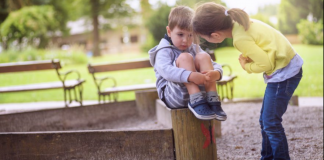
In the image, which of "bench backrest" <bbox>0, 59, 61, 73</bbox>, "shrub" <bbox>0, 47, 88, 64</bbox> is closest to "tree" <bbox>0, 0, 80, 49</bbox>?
"shrub" <bbox>0, 47, 88, 64</bbox>

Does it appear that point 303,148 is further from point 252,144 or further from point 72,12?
point 72,12

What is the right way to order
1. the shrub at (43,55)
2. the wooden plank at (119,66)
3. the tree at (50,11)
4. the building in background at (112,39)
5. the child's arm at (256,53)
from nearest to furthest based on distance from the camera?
the child's arm at (256,53), the wooden plank at (119,66), the shrub at (43,55), the tree at (50,11), the building in background at (112,39)

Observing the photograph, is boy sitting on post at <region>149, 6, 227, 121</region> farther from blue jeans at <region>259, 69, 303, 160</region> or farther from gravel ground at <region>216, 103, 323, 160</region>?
gravel ground at <region>216, 103, 323, 160</region>

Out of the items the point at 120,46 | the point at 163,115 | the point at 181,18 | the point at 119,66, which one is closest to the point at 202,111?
the point at 181,18

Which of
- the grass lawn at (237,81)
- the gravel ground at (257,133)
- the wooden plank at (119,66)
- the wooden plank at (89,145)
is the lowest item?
the grass lawn at (237,81)

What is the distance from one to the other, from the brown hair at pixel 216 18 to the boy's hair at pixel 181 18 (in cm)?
20

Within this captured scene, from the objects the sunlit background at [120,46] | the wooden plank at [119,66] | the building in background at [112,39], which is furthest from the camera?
the building in background at [112,39]

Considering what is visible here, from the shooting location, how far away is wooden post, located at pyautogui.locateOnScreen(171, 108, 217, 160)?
270cm

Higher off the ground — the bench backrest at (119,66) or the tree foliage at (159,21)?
the bench backrest at (119,66)

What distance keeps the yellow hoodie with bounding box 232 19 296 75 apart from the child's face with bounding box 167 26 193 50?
395mm

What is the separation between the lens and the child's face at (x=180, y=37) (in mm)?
2822

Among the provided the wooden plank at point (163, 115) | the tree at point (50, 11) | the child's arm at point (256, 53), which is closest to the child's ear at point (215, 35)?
the child's arm at point (256, 53)

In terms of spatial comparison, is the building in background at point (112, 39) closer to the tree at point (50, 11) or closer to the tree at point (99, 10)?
the tree at point (50, 11)

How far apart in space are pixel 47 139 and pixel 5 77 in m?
10.7
